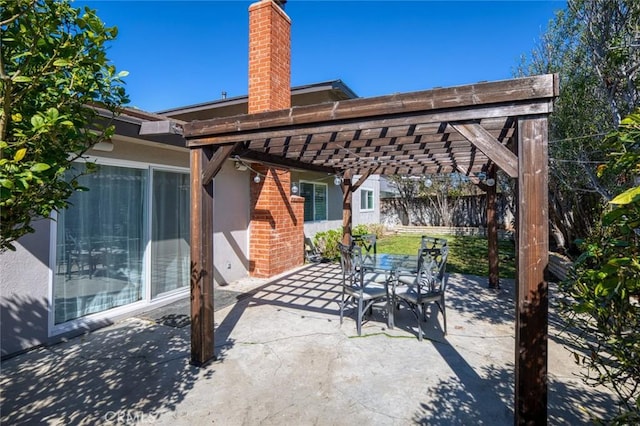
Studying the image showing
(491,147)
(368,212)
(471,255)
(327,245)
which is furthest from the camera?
(368,212)

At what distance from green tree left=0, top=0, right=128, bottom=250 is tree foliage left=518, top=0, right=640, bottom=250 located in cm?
512

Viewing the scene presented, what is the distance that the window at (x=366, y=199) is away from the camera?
17298mm

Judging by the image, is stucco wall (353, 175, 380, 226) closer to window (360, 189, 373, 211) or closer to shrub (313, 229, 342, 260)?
window (360, 189, 373, 211)

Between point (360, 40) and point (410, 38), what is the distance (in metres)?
1.68

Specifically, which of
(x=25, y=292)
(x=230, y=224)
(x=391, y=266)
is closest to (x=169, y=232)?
(x=230, y=224)

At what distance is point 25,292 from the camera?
13.7 ft

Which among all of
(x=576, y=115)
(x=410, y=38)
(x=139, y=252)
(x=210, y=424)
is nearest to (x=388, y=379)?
(x=210, y=424)

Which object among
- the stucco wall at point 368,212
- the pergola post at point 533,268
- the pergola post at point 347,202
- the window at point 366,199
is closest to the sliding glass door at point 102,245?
the pergola post at point 347,202

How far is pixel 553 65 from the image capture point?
307 inches

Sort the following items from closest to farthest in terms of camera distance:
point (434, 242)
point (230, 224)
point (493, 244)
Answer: point (434, 242)
point (493, 244)
point (230, 224)

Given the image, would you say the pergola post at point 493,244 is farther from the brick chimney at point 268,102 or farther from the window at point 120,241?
the window at point 120,241

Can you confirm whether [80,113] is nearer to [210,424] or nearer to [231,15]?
[210,424]

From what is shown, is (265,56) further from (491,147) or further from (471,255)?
(471,255)

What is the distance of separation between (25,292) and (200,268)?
8.02 ft
